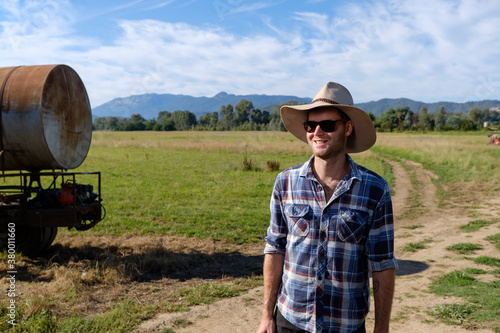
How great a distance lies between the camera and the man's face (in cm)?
243

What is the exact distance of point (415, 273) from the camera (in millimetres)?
6504

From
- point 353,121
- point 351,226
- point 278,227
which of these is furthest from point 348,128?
point 278,227

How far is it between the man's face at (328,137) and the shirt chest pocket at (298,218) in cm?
37

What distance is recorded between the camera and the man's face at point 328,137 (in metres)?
2.43

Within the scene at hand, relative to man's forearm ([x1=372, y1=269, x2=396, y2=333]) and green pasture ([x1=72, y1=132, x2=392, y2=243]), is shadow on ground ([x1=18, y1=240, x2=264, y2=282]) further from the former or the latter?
man's forearm ([x1=372, y1=269, x2=396, y2=333])

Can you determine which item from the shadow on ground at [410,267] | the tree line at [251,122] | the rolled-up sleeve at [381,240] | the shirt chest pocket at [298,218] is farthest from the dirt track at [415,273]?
the tree line at [251,122]

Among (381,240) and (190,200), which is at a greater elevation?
(381,240)

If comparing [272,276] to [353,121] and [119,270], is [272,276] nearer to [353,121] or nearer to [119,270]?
[353,121]

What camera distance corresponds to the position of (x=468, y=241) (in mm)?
8398

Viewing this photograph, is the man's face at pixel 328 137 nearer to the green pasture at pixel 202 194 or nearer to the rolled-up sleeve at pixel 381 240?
the rolled-up sleeve at pixel 381 240

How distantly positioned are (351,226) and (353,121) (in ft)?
2.57

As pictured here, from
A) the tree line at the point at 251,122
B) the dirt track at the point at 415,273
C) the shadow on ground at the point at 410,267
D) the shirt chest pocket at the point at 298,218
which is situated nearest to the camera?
the shirt chest pocket at the point at 298,218

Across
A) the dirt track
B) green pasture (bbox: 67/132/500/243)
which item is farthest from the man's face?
green pasture (bbox: 67/132/500/243)

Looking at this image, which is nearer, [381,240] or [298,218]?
[381,240]
